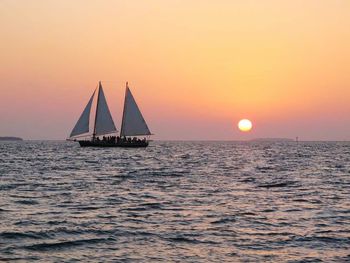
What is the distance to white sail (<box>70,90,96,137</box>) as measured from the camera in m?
117

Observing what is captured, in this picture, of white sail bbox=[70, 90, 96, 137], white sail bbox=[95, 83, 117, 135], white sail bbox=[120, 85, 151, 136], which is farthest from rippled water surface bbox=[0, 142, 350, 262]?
white sail bbox=[120, 85, 151, 136]

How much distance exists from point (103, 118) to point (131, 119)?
596cm

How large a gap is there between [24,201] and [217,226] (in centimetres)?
1095

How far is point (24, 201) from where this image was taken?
86.5ft

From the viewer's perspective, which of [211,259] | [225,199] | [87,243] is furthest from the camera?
[225,199]

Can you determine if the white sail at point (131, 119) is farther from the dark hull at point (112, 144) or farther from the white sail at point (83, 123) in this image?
the white sail at point (83, 123)

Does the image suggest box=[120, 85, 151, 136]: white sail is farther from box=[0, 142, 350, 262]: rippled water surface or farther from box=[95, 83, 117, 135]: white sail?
box=[0, 142, 350, 262]: rippled water surface

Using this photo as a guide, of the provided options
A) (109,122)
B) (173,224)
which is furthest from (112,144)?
Result: (173,224)

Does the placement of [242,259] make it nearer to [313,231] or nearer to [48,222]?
[313,231]

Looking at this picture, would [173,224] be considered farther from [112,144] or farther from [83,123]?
[112,144]

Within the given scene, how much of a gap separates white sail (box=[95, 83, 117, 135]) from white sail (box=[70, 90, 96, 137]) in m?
2.01

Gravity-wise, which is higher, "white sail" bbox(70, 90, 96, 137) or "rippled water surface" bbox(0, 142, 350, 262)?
"white sail" bbox(70, 90, 96, 137)

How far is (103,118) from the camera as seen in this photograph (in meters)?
117

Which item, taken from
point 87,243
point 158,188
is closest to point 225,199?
point 158,188
